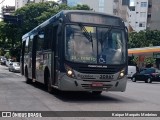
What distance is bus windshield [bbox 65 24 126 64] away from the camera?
14.0 metres

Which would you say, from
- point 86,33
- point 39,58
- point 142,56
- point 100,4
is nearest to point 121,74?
point 86,33

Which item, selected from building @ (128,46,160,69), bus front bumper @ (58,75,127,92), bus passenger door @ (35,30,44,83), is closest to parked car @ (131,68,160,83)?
building @ (128,46,160,69)

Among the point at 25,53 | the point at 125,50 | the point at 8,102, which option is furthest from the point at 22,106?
the point at 25,53

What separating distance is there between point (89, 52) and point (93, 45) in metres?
0.32

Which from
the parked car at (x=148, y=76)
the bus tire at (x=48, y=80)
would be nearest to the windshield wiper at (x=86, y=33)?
the bus tire at (x=48, y=80)

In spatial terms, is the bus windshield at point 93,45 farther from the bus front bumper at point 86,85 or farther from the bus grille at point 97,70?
the bus front bumper at point 86,85

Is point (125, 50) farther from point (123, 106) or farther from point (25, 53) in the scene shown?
point (25, 53)

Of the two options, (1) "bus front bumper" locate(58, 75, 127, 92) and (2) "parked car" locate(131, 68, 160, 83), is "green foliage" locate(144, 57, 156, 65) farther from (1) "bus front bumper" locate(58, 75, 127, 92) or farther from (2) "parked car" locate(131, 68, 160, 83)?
(1) "bus front bumper" locate(58, 75, 127, 92)

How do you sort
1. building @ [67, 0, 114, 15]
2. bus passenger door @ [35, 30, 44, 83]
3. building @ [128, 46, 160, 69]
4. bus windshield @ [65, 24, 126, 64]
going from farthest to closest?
building @ [67, 0, 114, 15] < building @ [128, 46, 160, 69] < bus passenger door @ [35, 30, 44, 83] < bus windshield @ [65, 24, 126, 64]

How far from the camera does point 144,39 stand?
71.9 metres

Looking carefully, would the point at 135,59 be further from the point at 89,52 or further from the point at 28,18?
the point at 89,52

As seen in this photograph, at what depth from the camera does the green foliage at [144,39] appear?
7137 centimetres

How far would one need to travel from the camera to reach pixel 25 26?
57.3 metres

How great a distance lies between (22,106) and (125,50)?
4584mm
